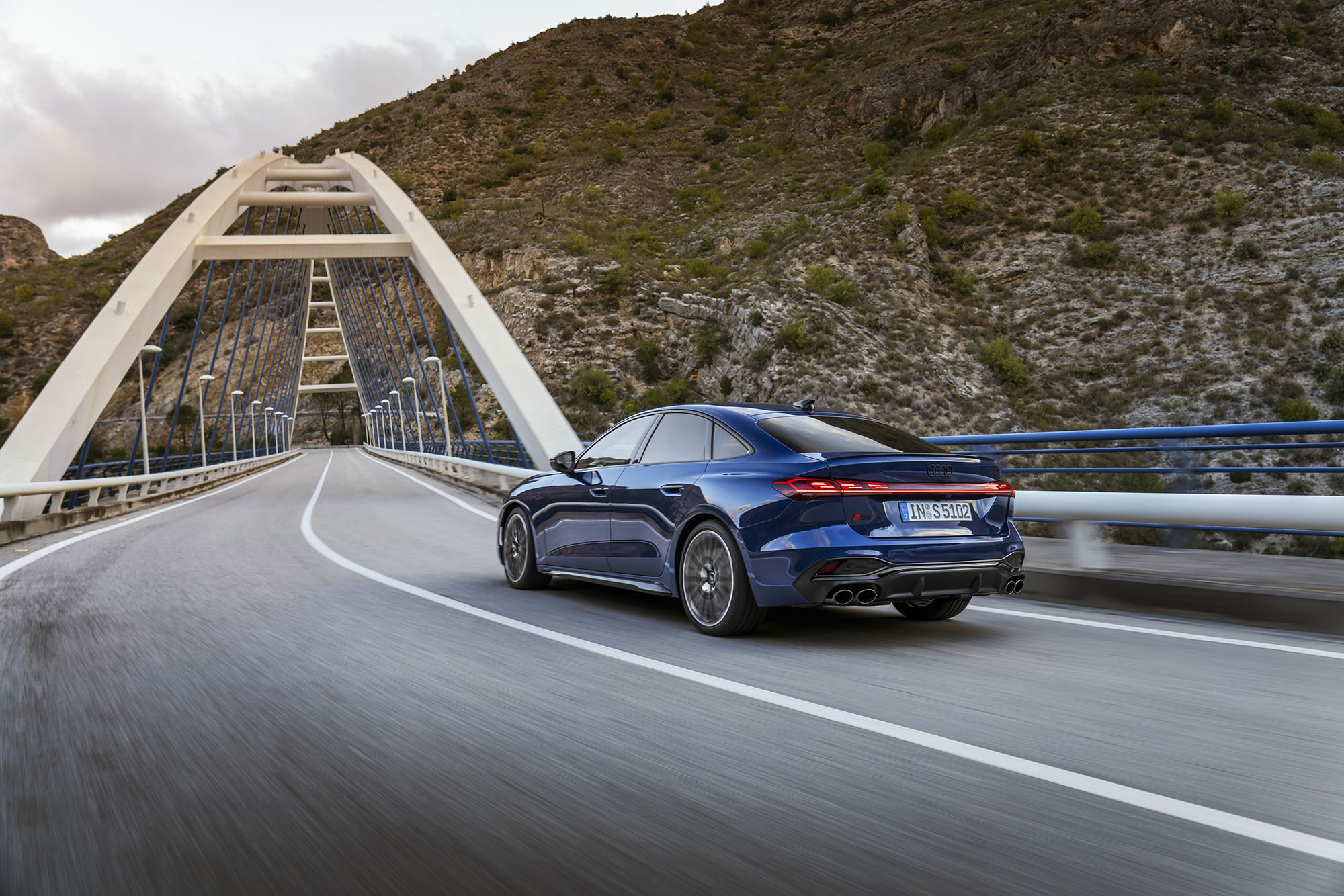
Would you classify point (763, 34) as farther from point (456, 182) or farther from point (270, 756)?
point (270, 756)

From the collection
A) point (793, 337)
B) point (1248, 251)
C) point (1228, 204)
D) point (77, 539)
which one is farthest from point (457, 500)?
point (1228, 204)

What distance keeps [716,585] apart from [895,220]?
53.9 meters

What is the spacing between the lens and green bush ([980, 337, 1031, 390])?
4456cm

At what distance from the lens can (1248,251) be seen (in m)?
44.8

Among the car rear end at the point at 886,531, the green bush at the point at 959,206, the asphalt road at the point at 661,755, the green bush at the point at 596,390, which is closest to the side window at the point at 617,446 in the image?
the asphalt road at the point at 661,755

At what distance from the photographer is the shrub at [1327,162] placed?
47.8m

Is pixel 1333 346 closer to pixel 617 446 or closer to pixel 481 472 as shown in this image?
pixel 481 472

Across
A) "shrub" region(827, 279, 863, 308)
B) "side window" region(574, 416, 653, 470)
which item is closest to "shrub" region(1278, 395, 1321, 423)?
"shrub" region(827, 279, 863, 308)

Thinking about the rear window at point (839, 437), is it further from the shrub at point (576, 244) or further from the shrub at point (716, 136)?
the shrub at point (716, 136)

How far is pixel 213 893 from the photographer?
2.40m

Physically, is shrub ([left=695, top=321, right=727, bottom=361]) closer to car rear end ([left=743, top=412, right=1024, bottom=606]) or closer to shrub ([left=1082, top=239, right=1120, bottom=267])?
shrub ([left=1082, top=239, right=1120, bottom=267])

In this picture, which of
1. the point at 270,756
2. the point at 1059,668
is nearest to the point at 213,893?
the point at 270,756

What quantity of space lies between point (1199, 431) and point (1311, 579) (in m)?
1.22

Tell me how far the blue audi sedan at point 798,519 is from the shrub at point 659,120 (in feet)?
295
